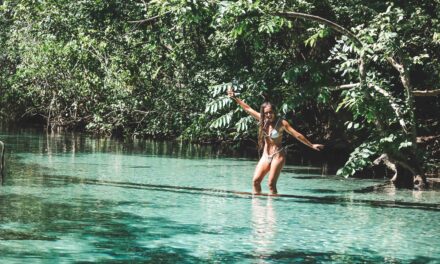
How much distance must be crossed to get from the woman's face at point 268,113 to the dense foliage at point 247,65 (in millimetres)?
1433

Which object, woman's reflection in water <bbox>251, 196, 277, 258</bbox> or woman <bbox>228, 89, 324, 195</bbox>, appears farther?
woman <bbox>228, 89, 324, 195</bbox>

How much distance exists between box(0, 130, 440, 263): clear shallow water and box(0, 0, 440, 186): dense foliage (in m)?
1.52

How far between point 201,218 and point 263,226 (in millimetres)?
913

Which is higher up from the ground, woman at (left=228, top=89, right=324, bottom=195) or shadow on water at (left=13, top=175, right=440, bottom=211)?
woman at (left=228, top=89, right=324, bottom=195)

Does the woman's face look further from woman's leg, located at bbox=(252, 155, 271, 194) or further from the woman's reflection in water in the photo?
the woman's reflection in water

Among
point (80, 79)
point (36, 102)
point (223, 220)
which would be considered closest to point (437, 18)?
point (223, 220)

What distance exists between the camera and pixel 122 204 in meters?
10.6

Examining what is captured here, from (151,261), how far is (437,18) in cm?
1067

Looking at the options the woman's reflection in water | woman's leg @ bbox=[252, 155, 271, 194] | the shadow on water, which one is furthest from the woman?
the woman's reflection in water

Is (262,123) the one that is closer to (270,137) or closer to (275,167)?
(270,137)

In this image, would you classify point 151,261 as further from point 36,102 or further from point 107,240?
point 36,102

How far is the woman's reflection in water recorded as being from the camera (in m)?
7.71

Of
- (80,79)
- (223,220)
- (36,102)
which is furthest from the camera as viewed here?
(36,102)

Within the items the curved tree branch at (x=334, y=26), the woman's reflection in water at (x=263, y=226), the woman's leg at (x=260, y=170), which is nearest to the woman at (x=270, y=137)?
the woman's leg at (x=260, y=170)
